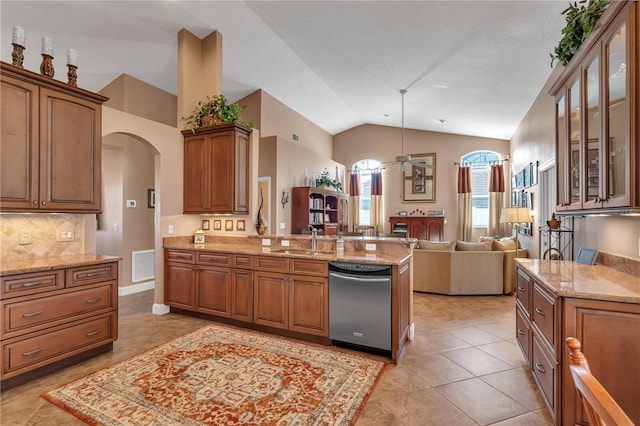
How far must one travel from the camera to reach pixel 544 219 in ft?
15.8

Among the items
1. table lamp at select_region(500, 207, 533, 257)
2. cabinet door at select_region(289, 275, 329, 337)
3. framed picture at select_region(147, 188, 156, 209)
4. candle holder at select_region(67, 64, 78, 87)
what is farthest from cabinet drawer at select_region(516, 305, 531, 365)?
framed picture at select_region(147, 188, 156, 209)

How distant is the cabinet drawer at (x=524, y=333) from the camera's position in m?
2.43

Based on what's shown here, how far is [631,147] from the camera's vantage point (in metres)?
1.64

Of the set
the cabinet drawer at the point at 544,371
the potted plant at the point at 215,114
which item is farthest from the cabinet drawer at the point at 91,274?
the cabinet drawer at the point at 544,371

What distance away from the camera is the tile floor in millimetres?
2027

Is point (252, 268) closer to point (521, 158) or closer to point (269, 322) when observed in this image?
point (269, 322)

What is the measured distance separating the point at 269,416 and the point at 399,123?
8.42m

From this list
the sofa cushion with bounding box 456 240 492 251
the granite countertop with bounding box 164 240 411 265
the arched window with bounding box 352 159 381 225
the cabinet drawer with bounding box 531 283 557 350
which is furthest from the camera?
the arched window with bounding box 352 159 381 225

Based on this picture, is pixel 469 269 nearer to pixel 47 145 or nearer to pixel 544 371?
pixel 544 371

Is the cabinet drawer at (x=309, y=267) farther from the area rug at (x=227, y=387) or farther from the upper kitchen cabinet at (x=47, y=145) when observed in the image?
the upper kitchen cabinet at (x=47, y=145)

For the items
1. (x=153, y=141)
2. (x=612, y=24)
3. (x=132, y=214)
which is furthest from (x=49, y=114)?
(x=612, y=24)

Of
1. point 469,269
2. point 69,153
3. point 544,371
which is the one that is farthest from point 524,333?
point 69,153

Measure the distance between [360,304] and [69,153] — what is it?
3079 millimetres

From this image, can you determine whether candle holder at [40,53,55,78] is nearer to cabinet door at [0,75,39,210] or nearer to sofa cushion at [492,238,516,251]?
cabinet door at [0,75,39,210]
